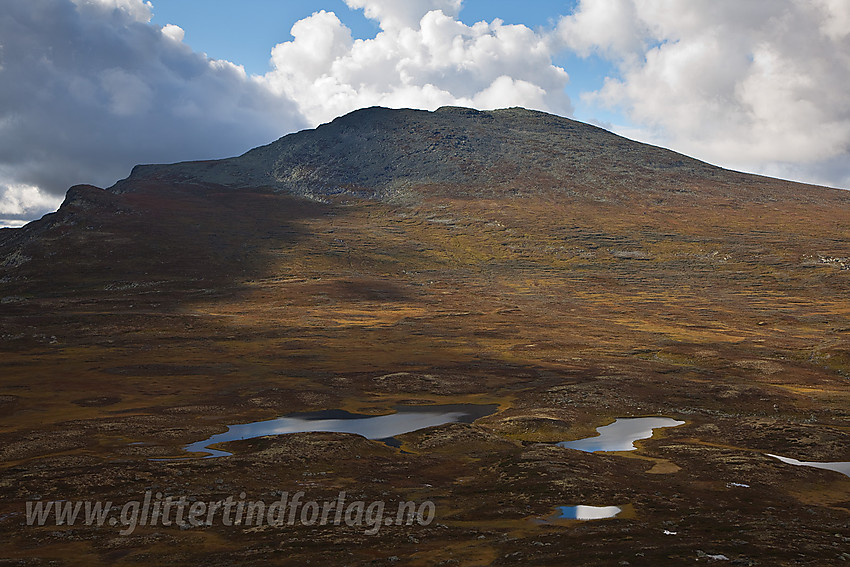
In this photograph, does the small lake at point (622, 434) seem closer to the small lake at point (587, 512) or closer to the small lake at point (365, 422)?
the small lake at point (365, 422)

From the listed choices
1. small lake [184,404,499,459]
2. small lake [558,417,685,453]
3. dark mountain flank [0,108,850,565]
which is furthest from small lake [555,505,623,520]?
small lake [184,404,499,459]

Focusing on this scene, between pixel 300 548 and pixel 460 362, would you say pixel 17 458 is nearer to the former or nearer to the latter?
pixel 300 548

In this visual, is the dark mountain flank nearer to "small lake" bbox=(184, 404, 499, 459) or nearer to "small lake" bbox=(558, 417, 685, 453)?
"small lake" bbox=(558, 417, 685, 453)

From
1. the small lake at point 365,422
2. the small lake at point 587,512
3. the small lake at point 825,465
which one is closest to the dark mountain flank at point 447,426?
the small lake at point 587,512

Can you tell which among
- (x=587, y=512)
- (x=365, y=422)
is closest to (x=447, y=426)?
(x=365, y=422)

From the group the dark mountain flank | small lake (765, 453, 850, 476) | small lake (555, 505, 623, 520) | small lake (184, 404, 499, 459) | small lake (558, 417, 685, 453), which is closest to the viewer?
the dark mountain flank

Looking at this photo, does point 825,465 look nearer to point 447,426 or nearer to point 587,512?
point 587,512
